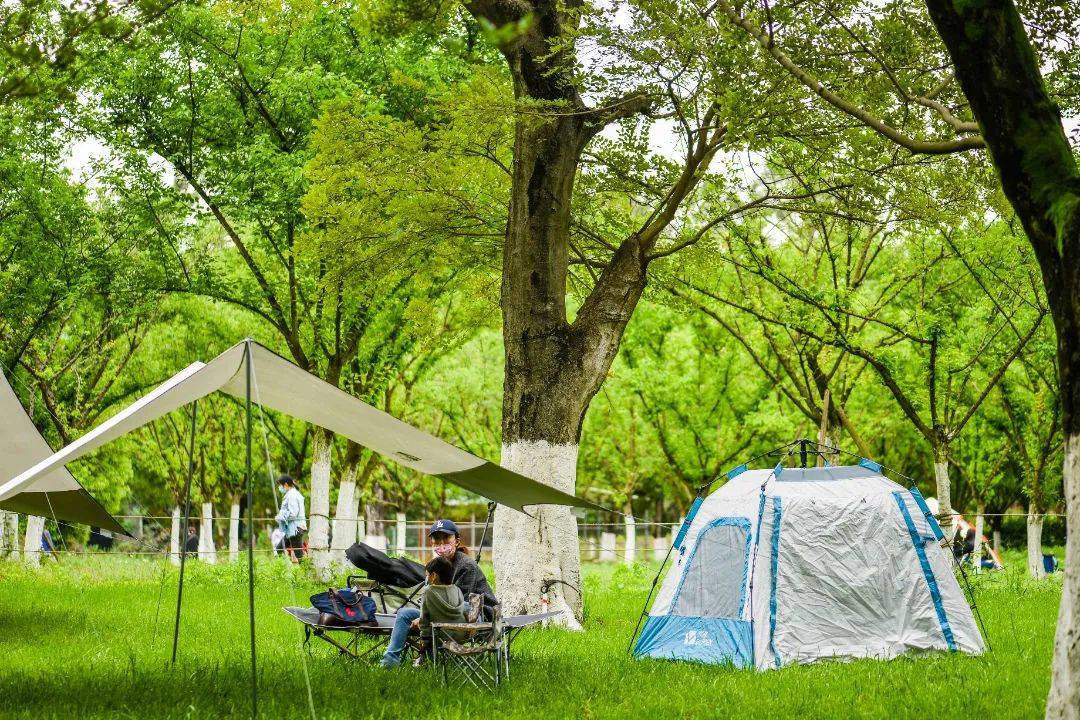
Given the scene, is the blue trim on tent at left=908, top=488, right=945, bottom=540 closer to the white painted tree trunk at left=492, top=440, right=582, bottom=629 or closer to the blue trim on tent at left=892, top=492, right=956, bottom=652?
the blue trim on tent at left=892, top=492, right=956, bottom=652

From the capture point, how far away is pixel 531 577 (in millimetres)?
11117

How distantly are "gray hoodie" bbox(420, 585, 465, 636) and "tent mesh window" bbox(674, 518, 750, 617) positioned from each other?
2.57 meters

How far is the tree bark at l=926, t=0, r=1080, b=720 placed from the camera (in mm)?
5121

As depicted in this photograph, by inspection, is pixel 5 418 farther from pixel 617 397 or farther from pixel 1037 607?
pixel 617 397

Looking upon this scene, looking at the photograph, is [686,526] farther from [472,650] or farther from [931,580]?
[472,650]

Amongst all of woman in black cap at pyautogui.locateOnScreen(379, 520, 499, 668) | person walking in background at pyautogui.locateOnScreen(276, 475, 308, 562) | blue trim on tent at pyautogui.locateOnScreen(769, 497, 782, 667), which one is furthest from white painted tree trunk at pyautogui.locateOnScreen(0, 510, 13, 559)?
blue trim on tent at pyautogui.locateOnScreen(769, 497, 782, 667)

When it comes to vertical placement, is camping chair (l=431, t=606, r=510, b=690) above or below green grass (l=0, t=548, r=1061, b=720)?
above

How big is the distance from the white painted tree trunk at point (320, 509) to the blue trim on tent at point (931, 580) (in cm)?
1035

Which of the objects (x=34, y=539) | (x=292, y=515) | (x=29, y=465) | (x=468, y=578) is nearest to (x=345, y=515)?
(x=292, y=515)

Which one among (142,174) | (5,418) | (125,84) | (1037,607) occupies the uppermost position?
(125,84)

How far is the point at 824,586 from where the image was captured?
9.41 metres

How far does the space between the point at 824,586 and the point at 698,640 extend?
1.19m

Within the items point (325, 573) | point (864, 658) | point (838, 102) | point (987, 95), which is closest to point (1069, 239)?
point (987, 95)

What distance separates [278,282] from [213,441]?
556 inches
